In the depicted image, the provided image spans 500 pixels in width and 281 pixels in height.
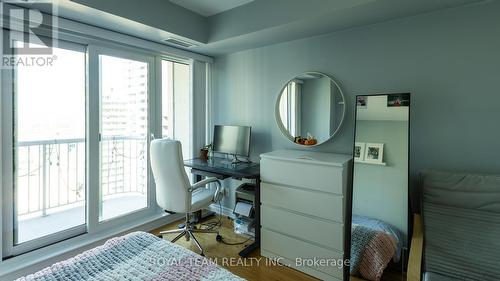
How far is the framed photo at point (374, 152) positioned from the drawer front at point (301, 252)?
867 millimetres

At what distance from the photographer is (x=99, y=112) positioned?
8.59ft

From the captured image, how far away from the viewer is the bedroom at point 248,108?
6.39 feet

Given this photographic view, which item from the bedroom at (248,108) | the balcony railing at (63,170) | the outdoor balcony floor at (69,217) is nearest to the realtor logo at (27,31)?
the bedroom at (248,108)

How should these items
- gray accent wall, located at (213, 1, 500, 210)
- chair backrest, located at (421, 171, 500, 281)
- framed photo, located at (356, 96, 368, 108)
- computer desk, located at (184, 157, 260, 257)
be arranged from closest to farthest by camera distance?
1. chair backrest, located at (421, 171, 500, 281)
2. gray accent wall, located at (213, 1, 500, 210)
3. framed photo, located at (356, 96, 368, 108)
4. computer desk, located at (184, 157, 260, 257)

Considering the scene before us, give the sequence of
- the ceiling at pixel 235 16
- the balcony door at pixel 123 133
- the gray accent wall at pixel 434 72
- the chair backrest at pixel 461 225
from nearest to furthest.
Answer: the chair backrest at pixel 461 225
the gray accent wall at pixel 434 72
the ceiling at pixel 235 16
the balcony door at pixel 123 133

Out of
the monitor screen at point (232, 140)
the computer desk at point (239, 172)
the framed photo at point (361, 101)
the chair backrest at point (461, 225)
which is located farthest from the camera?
the monitor screen at point (232, 140)

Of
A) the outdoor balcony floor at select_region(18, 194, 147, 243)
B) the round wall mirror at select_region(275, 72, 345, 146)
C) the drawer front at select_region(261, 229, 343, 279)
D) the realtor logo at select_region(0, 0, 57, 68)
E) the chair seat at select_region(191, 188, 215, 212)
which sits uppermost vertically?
the realtor logo at select_region(0, 0, 57, 68)

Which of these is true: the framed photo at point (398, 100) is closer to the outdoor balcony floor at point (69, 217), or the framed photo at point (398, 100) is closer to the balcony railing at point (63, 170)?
the balcony railing at point (63, 170)

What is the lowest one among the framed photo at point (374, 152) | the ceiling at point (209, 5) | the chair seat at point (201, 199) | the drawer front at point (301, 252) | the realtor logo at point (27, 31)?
the drawer front at point (301, 252)

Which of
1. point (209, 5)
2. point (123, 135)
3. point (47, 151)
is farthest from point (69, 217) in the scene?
point (209, 5)

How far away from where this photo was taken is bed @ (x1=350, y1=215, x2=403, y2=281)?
204cm

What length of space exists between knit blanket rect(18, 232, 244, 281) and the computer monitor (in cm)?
177

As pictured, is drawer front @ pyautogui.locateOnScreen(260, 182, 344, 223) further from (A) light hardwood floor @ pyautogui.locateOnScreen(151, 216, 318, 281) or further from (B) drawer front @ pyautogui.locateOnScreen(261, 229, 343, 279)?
(A) light hardwood floor @ pyautogui.locateOnScreen(151, 216, 318, 281)

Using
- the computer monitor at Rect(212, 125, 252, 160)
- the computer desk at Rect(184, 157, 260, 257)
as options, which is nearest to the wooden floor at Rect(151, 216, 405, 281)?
the computer desk at Rect(184, 157, 260, 257)
